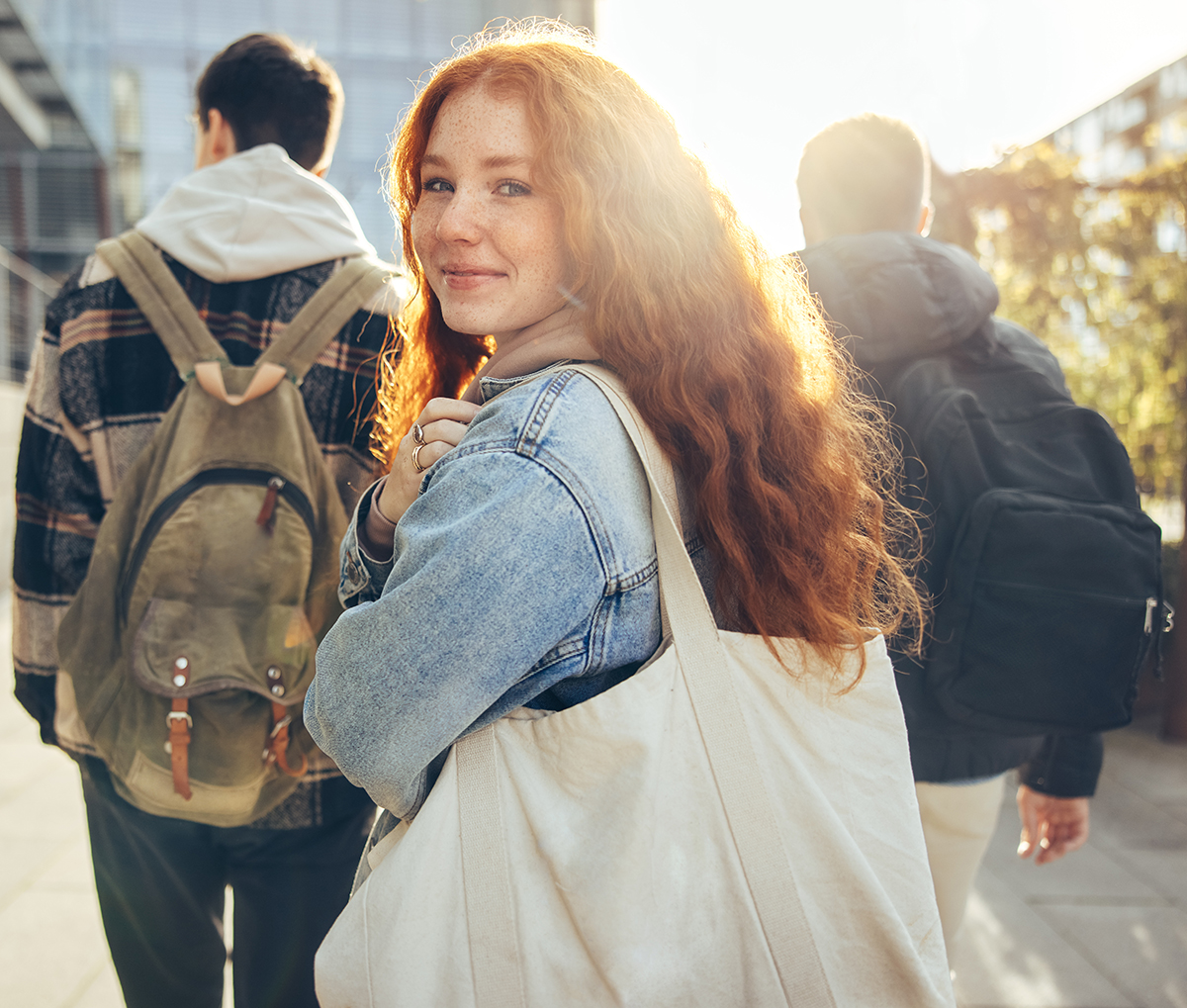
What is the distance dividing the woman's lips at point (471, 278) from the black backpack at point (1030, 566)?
0.92 metres

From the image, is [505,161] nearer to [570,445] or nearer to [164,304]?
[570,445]

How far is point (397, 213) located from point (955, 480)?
118 cm

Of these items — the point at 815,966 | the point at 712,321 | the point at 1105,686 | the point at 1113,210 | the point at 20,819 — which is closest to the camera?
the point at 815,966

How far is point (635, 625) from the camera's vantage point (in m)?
1.09

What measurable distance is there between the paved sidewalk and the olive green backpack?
166 centimetres

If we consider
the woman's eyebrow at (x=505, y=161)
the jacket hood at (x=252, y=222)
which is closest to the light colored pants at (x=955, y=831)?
the woman's eyebrow at (x=505, y=161)

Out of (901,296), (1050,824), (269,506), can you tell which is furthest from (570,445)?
(1050,824)

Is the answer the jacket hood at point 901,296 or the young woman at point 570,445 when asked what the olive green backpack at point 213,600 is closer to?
the young woman at point 570,445

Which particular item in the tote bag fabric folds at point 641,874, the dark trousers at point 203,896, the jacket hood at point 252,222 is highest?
the jacket hood at point 252,222

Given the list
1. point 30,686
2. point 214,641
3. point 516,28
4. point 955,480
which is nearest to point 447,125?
point 516,28

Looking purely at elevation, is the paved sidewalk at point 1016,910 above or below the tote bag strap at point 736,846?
below

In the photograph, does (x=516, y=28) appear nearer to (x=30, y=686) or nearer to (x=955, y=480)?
(x=955, y=480)

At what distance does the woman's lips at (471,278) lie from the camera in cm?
126

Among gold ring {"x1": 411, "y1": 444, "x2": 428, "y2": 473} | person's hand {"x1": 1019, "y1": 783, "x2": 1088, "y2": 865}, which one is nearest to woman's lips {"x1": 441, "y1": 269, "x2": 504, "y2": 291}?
gold ring {"x1": 411, "y1": 444, "x2": 428, "y2": 473}
